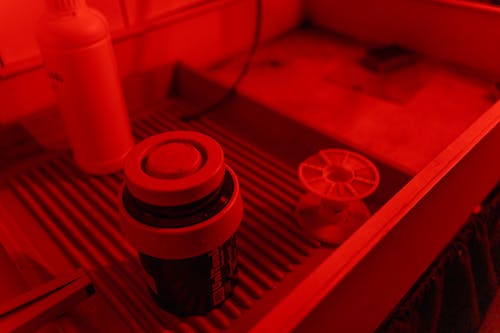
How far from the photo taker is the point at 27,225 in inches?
21.9

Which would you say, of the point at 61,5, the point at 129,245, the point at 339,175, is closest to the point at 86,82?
the point at 61,5

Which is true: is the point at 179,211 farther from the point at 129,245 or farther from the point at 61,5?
the point at 61,5

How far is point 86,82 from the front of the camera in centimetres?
56

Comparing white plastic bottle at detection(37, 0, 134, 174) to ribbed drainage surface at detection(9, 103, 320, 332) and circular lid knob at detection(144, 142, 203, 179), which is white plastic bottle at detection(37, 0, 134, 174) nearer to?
ribbed drainage surface at detection(9, 103, 320, 332)

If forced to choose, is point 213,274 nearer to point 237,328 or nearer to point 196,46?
point 237,328

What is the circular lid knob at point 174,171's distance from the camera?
36 centimetres

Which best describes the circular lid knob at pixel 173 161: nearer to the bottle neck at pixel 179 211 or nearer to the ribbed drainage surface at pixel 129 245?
the bottle neck at pixel 179 211

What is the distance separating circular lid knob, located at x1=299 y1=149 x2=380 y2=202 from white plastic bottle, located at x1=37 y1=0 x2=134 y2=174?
282 millimetres

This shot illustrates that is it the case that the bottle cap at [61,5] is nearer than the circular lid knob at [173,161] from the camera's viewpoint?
No

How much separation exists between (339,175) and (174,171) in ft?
0.81

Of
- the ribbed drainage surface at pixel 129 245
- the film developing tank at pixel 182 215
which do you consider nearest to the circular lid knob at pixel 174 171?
the film developing tank at pixel 182 215

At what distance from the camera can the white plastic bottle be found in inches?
20.6

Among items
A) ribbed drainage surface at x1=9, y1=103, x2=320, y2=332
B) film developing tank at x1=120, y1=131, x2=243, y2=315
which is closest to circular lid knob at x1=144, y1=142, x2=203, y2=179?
film developing tank at x1=120, y1=131, x2=243, y2=315

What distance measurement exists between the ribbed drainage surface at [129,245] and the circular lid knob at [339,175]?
64 mm
